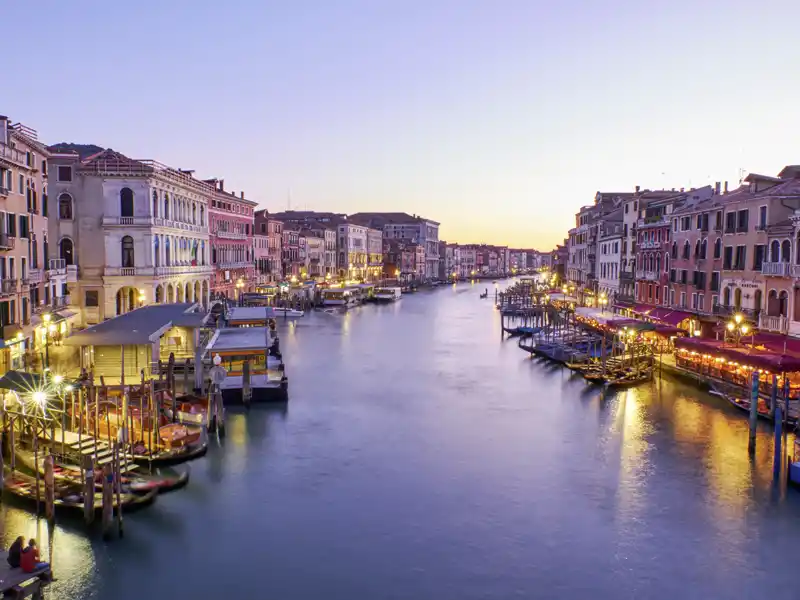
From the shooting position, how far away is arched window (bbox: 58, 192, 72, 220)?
32.7m

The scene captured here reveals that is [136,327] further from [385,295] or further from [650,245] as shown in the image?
[385,295]

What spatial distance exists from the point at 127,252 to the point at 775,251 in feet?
90.1

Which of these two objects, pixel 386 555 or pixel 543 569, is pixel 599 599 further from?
pixel 386 555

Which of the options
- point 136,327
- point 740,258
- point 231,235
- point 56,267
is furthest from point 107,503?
point 231,235

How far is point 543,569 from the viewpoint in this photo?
37.3ft

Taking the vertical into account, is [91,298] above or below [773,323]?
below

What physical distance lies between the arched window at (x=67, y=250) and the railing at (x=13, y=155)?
476 inches

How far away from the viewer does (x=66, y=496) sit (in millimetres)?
12695

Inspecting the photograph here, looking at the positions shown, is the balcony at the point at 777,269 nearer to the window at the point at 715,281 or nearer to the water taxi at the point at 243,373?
the window at the point at 715,281

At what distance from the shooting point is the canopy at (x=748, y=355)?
19.4 metres

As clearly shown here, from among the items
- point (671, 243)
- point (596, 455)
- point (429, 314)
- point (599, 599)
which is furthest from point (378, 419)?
point (429, 314)

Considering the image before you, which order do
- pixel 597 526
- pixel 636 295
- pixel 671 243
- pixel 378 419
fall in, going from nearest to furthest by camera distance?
pixel 597 526
pixel 378 419
pixel 671 243
pixel 636 295

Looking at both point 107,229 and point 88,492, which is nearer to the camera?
point 88,492

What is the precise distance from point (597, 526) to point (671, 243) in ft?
80.6
